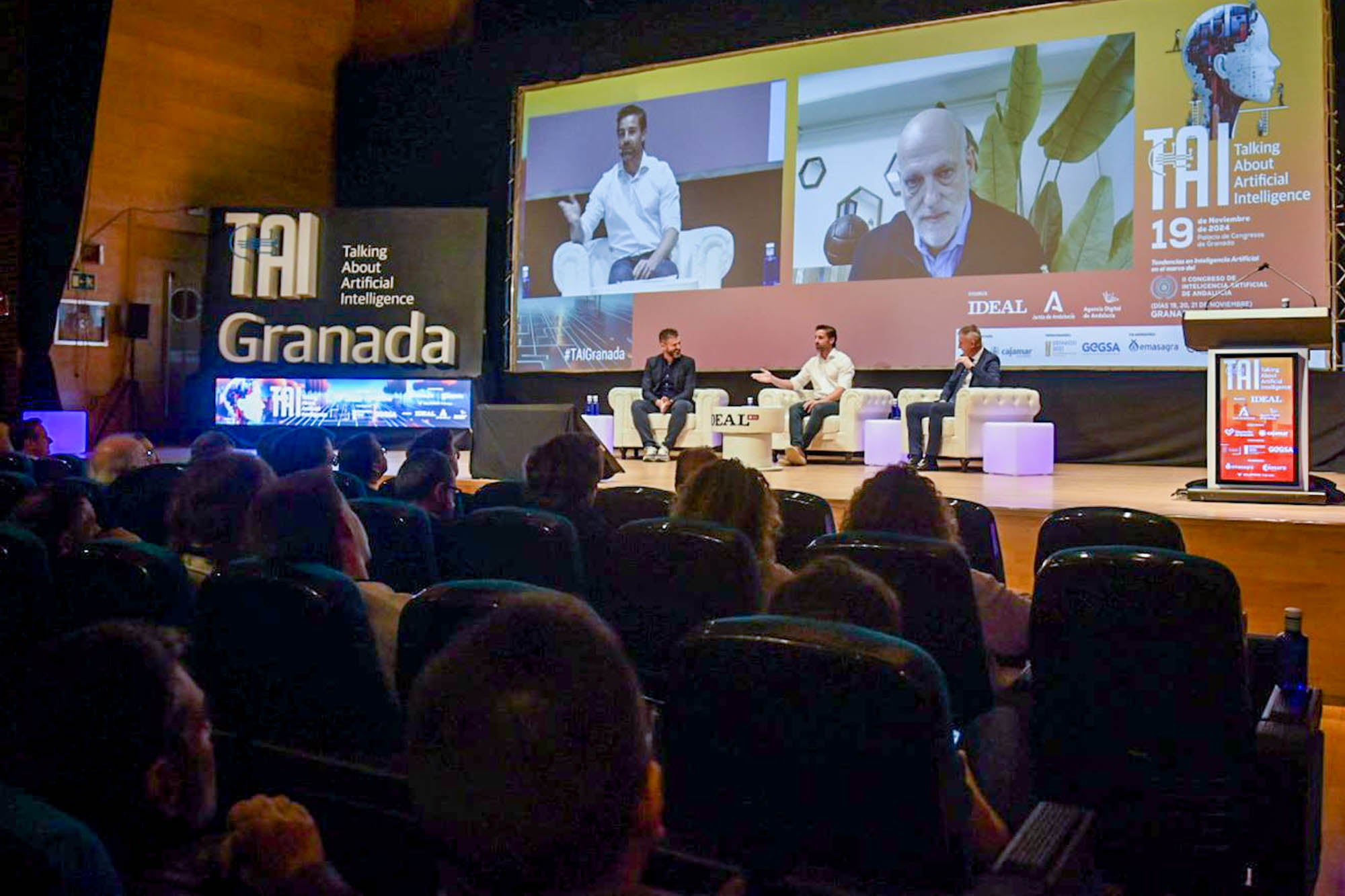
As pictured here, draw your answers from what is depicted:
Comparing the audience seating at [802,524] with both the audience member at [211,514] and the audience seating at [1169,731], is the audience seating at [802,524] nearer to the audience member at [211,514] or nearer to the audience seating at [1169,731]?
the audience seating at [1169,731]

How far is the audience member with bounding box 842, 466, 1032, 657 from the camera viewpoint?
7.79 feet

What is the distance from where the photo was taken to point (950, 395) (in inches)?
312

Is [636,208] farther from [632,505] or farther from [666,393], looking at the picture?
[632,505]

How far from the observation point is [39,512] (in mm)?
2600

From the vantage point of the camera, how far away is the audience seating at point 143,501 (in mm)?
3184

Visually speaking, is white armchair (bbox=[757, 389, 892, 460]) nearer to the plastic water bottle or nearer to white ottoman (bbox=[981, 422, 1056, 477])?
the plastic water bottle

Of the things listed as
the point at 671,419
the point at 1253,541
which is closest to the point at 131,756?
the point at 1253,541

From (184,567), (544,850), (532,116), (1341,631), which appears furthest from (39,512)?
(532,116)

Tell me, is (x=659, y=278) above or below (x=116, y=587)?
above

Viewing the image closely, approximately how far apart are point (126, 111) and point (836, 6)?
6360 millimetres

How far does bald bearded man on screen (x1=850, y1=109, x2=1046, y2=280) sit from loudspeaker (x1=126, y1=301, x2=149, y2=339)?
21.1ft

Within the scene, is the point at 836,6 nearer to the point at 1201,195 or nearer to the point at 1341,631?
the point at 1201,195

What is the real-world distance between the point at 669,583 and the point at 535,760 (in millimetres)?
1465

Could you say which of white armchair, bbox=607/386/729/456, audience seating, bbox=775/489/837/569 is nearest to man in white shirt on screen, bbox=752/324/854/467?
white armchair, bbox=607/386/729/456
